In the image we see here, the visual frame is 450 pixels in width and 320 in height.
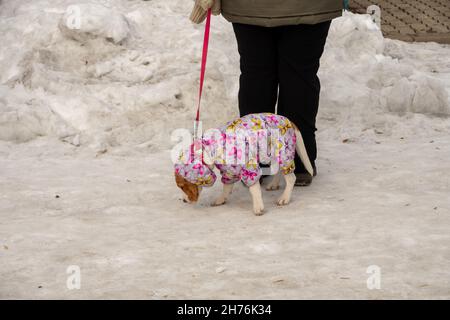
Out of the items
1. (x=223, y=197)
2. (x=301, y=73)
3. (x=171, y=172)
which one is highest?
(x=301, y=73)

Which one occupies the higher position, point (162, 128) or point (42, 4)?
point (42, 4)

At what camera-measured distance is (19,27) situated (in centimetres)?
746

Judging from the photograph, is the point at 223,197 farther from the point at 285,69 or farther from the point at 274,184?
the point at 285,69

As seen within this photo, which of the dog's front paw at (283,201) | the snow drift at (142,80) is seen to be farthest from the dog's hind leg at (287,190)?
the snow drift at (142,80)

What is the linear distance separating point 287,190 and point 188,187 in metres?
0.63

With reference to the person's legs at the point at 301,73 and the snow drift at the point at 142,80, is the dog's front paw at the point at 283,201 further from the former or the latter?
the snow drift at the point at 142,80

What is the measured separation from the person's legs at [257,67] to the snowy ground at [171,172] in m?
0.59

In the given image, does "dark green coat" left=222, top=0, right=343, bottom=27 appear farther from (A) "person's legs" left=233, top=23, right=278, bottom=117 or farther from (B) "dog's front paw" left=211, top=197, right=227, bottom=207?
(B) "dog's front paw" left=211, top=197, right=227, bottom=207

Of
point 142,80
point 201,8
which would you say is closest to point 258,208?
point 201,8

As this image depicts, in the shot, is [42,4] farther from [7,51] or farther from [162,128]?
[162,128]

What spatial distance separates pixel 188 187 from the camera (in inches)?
184

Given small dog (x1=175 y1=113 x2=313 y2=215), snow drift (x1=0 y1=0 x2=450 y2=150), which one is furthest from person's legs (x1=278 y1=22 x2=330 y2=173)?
snow drift (x1=0 y1=0 x2=450 y2=150)

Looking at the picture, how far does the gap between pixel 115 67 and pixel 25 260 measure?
344 cm
